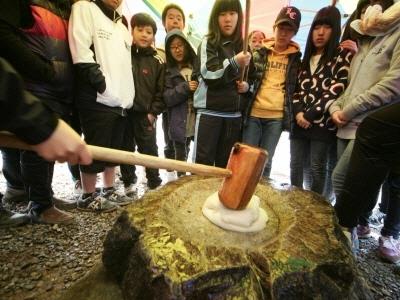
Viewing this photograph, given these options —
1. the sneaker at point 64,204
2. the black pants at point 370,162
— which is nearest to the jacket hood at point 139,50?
the sneaker at point 64,204

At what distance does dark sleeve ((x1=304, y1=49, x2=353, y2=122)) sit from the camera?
273 centimetres

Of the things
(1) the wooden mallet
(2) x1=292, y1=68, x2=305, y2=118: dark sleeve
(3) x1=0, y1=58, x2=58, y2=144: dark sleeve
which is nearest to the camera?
(3) x1=0, y1=58, x2=58, y2=144: dark sleeve

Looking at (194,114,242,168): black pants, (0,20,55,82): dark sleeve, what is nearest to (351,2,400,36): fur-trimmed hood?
(194,114,242,168): black pants

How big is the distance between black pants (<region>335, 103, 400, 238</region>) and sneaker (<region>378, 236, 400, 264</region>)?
0.77 meters

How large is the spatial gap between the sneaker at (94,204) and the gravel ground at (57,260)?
14 cm

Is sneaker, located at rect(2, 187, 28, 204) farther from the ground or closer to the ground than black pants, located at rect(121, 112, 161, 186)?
closer to the ground

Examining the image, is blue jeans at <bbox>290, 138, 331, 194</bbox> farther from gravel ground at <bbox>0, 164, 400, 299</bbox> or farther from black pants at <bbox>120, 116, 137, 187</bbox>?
black pants at <bbox>120, 116, 137, 187</bbox>

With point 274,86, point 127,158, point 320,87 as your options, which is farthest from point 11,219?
point 320,87

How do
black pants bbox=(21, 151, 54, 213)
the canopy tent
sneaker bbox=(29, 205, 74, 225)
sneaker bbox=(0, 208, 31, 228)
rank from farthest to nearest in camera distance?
the canopy tent, sneaker bbox=(29, 205, 74, 225), sneaker bbox=(0, 208, 31, 228), black pants bbox=(21, 151, 54, 213)

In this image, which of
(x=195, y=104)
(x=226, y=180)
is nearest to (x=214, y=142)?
(x=195, y=104)

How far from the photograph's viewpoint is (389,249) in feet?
8.04

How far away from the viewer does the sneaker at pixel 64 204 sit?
9.96 feet

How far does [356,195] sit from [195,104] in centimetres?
189

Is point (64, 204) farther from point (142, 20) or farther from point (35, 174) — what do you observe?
point (142, 20)
